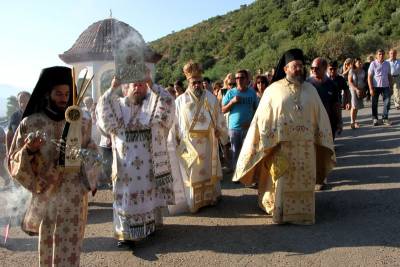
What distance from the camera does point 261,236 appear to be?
550 cm

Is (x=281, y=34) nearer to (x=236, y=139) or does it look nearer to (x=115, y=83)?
(x=236, y=139)

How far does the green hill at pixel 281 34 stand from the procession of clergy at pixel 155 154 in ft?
84.5

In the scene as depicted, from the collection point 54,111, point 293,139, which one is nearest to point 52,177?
point 54,111

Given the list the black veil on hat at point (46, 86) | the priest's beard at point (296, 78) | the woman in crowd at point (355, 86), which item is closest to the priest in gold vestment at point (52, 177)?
the black veil on hat at point (46, 86)

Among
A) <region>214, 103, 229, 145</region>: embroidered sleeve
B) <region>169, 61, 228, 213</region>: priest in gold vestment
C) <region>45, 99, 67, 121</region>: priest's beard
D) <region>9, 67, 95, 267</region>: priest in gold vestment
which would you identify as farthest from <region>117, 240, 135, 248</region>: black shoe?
<region>214, 103, 229, 145</region>: embroidered sleeve

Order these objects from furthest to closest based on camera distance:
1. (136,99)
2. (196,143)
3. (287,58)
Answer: (196,143) < (287,58) < (136,99)

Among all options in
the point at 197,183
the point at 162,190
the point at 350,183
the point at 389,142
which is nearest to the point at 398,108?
the point at 389,142

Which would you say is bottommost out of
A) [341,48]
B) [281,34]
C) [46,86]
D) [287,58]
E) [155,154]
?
[155,154]

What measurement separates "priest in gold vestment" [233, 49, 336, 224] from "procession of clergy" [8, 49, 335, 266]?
12 millimetres

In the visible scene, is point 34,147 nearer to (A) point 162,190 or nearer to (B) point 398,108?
(A) point 162,190

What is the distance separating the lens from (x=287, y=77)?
233 inches

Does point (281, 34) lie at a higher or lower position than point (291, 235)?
higher

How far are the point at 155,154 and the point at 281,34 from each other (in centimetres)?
4565

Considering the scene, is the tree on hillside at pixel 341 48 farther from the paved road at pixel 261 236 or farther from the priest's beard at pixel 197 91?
the priest's beard at pixel 197 91
